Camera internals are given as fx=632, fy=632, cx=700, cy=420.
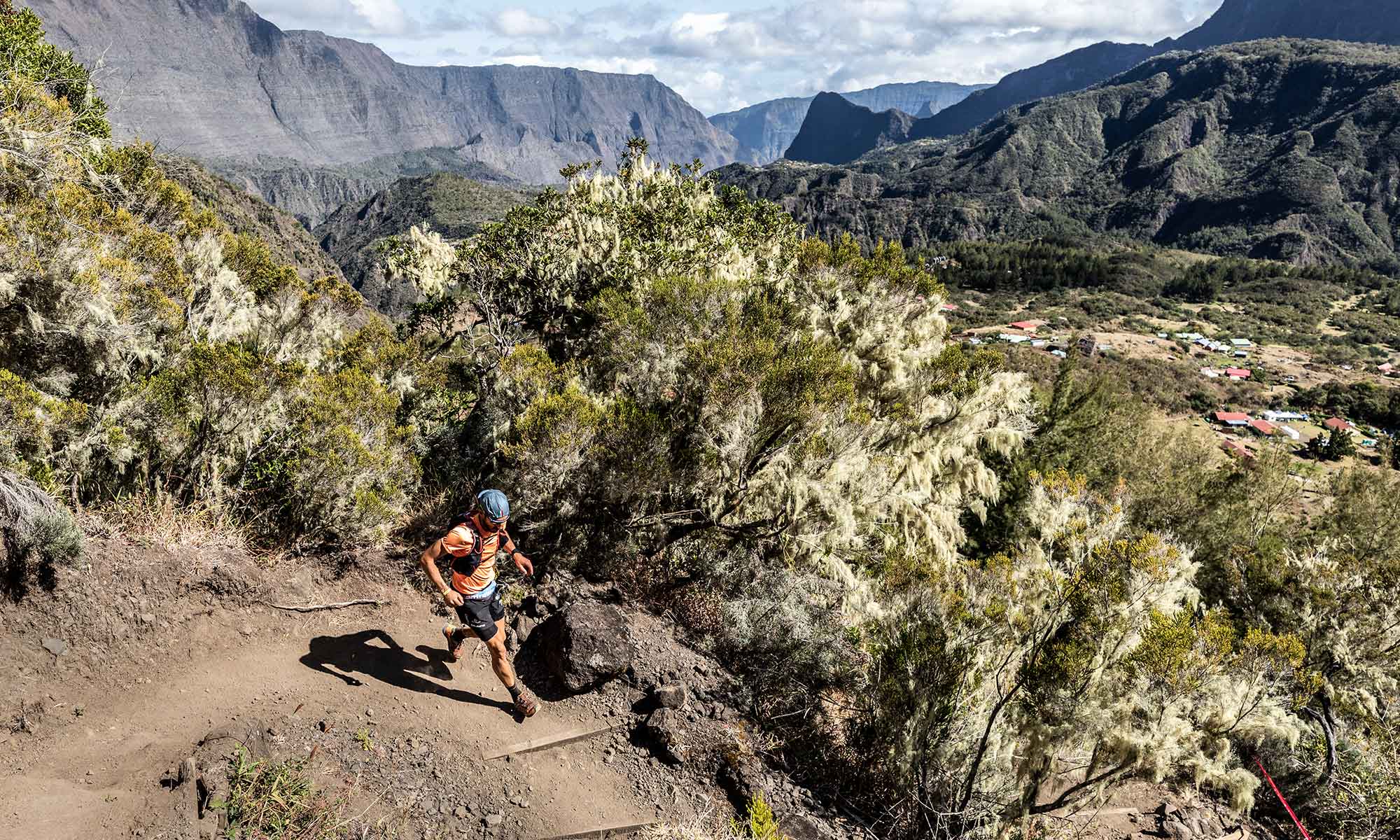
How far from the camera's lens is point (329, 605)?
6.56m

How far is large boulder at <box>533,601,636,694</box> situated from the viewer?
20.5ft

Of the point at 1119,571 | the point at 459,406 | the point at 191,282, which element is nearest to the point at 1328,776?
the point at 1119,571

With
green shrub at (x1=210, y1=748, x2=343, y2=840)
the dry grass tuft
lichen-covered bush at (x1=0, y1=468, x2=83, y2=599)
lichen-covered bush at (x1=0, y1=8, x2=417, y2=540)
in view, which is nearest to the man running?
green shrub at (x1=210, y1=748, x2=343, y2=840)

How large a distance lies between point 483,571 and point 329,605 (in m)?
2.28

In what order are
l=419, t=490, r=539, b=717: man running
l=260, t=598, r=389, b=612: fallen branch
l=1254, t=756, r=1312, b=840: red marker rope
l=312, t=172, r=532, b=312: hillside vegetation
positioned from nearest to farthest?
l=419, t=490, r=539, b=717: man running, l=1254, t=756, r=1312, b=840: red marker rope, l=260, t=598, r=389, b=612: fallen branch, l=312, t=172, r=532, b=312: hillside vegetation

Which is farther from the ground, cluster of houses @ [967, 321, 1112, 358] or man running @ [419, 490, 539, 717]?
man running @ [419, 490, 539, 717]

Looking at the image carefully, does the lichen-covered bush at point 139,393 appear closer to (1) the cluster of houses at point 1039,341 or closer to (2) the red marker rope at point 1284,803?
(2) the red marker rope at point 1284,803

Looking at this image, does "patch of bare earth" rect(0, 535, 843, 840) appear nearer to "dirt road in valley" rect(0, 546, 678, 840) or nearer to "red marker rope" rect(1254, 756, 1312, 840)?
"dirt road in valley" rect(0, 546, 678, 840)

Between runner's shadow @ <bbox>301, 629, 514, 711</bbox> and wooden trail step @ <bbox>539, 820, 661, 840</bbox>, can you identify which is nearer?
wooden trail step @ <bbox>539, 820, 661, 840</bbox>

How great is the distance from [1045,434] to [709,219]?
12344 mm

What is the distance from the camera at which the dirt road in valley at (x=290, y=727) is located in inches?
164

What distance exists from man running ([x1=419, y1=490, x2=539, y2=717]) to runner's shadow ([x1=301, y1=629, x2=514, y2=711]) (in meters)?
0.59

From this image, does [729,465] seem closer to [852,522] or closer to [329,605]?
[852,522]

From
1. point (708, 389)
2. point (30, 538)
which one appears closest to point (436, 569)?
point (30, 538)
